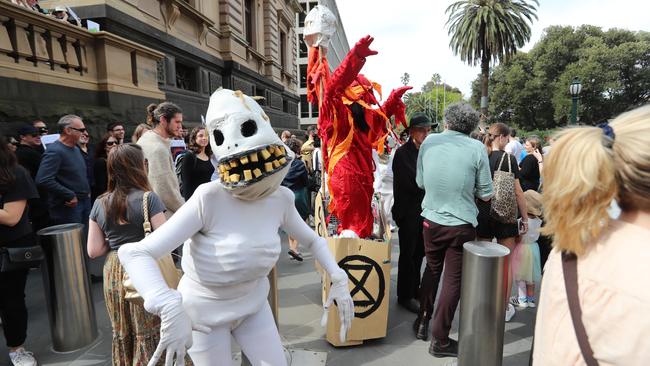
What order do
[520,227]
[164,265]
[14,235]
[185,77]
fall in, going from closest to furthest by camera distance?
1. [164,265]
2. [14,235]
3. [520,227]
4. [185,77]

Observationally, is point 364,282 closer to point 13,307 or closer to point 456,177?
point 456,177

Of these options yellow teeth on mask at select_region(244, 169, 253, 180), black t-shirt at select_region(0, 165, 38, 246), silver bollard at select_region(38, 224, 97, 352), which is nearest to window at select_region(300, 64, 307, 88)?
silver bollard at select_region(38, 224, 97, 352)

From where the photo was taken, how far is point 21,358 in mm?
2705

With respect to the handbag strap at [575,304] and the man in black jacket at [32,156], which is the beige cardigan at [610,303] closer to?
the handbag strap at [575,304]

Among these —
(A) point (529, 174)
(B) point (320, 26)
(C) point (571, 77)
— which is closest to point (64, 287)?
(B) point (320, 26)

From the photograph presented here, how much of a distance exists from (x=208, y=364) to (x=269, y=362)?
0.90 ft

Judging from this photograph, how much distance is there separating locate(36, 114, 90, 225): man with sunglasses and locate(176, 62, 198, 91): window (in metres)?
6.89

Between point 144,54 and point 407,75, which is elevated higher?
point 407,75

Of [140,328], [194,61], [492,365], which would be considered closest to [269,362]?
[140,328]

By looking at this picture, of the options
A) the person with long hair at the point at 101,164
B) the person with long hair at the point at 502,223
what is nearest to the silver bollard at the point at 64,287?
the person with long hair at the point at 101,164

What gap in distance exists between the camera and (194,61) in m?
10.7

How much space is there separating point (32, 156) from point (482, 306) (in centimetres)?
467

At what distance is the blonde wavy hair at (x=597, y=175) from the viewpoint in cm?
95

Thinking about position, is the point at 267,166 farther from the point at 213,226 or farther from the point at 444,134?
the point at 444,134
